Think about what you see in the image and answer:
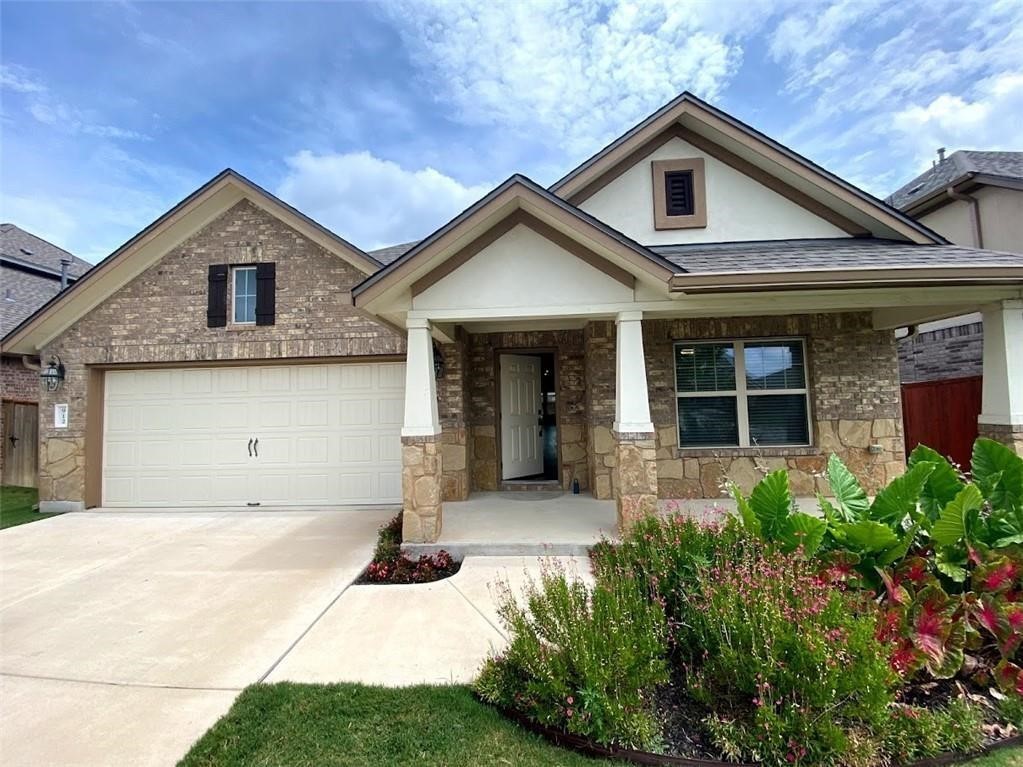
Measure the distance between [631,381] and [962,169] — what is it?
11572mm

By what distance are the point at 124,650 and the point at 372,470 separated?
4790 mm

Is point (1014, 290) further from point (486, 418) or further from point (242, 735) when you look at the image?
point (242, 735)

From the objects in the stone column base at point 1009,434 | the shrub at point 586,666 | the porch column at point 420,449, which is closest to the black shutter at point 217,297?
the porch column at point 420,449

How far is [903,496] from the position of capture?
356cm

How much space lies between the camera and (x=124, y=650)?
3.55 meters

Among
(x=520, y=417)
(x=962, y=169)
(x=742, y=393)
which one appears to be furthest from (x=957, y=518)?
(x=962, y=169)

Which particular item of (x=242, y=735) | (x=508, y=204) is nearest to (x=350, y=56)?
(x=508, y=204)

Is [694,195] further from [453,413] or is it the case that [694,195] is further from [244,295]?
[244,295]

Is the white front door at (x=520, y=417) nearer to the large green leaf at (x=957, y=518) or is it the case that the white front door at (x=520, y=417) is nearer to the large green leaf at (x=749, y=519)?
the large green leaf at (x=749, y=519)

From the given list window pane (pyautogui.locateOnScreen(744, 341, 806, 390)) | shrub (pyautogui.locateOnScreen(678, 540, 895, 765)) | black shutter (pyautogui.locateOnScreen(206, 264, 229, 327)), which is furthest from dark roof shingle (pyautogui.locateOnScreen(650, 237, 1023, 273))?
black shutter (pyautogui.locateOnScreen(206, 264, 229, 327))

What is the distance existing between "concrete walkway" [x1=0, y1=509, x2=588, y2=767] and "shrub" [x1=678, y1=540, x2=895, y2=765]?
1537 mm

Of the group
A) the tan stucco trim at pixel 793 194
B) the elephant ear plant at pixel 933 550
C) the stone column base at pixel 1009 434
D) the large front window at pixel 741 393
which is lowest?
the elephant ear plant at pixel 933 550

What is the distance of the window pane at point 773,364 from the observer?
741 cm

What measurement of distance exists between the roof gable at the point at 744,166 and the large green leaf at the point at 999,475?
4491mm
